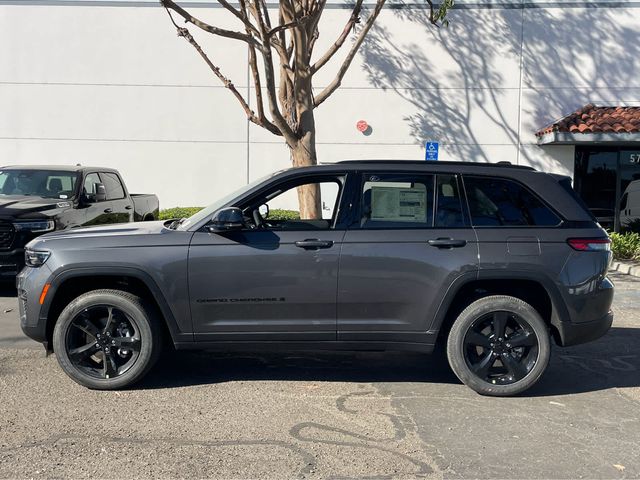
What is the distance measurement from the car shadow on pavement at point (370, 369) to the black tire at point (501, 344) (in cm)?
26

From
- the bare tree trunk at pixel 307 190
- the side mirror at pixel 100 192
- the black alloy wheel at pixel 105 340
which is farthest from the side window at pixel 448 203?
the side mirror at pixel 100 192

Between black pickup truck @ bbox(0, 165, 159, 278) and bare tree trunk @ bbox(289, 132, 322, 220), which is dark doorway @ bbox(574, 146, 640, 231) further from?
black pickup truck @ bbox(0, 165, 159, 278)

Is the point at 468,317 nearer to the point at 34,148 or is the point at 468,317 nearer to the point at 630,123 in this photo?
the point at 630,123

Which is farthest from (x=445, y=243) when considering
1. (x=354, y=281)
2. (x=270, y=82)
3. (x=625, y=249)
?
(x=625, y=249)

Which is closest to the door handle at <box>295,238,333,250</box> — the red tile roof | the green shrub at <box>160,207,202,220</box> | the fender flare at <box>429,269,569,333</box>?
the fender flare at <box>429,269,569,333</box>

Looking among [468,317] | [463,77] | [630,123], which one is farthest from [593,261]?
[463,77]

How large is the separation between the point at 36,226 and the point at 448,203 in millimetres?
5817

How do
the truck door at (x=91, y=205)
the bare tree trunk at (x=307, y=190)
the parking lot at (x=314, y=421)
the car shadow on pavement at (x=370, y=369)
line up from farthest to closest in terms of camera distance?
the truck door at (x=91, y=205)
the bare tree trunk at (x=307, y=190)
the car shadow on pavement at (x=370, y=369)
the parking lot at (x=314, y=421)

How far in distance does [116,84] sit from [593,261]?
13101 millimetres

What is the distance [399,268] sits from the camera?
4.87 meters

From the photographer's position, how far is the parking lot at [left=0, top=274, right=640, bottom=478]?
375cm

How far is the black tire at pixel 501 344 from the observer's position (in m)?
4.93

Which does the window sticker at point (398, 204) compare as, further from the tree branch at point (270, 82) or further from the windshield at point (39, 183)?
the windshield at point (39, 183)

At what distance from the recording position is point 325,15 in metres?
14.9
